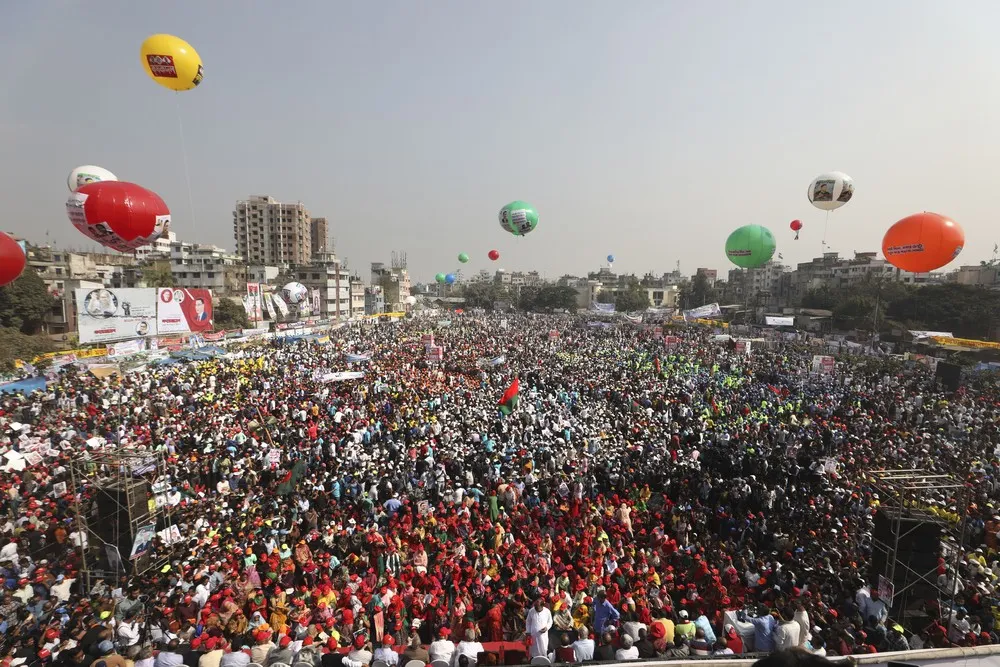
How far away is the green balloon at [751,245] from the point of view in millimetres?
18578

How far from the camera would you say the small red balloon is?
39.7 feet

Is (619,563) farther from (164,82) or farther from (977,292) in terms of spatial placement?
(977,292)

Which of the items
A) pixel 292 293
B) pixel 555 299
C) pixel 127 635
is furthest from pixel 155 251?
pixel 127 635

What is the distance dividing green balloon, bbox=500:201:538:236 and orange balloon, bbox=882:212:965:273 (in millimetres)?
13023

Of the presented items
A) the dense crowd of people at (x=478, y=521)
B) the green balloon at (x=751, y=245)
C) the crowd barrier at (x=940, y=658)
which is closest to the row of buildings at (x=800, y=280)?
the green balloon at (x=751, y=245)

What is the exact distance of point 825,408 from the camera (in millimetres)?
14703

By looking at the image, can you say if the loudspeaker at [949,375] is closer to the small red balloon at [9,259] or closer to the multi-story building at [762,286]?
the small red balloon at [9,259]

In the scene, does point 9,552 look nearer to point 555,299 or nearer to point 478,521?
point 478,521

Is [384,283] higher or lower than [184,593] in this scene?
higher

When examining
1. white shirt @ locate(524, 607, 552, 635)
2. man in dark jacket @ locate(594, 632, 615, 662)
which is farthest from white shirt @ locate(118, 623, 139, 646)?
man in dark jacket @ locate(594, 632, 615, 662)

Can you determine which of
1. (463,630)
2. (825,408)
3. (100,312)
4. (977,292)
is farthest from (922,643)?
(977,292)

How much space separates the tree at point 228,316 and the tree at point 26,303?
1108 cm

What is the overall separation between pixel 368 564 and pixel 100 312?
23911 millimetres

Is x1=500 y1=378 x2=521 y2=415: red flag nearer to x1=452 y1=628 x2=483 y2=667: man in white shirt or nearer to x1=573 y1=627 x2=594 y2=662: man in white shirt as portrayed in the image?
x1=452 y1=628 x2=483 y2=667: man in white shirt
